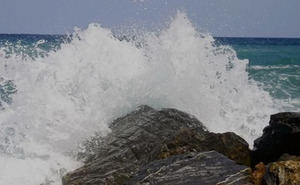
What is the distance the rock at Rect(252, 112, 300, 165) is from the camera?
15.0 feet

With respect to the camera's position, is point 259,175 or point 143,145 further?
point 143,145

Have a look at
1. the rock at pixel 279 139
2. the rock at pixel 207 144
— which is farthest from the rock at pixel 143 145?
the rock at pixel 279 139

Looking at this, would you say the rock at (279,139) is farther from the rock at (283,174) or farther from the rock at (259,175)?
the rock at (283,174)

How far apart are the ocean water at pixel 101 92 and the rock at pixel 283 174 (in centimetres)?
260

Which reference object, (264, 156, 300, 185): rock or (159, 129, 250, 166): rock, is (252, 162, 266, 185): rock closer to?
(264, 156, 300, 185): rock

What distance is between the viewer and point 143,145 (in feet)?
16.9

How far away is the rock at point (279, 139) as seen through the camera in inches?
180

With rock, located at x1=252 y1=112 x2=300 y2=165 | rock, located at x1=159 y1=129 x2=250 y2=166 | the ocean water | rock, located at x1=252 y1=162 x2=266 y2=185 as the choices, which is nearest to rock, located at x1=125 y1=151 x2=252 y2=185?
rock, located at x1=252 y1=162 x2=266 y2=185

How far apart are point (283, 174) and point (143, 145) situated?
6.98 feet

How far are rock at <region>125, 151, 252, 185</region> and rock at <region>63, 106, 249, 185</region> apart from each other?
2.49 ft

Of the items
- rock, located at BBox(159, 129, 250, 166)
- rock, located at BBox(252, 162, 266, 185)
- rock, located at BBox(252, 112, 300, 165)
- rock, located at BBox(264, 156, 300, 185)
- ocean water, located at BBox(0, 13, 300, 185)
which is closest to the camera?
rock, located at BBox(264, 156, 300, 185)

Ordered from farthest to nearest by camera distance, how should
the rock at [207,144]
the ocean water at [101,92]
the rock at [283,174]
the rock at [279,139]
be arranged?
the ocean water at [101,92] < the rock at [279,139] < the rock at [207,144] < the rock at [283,174]

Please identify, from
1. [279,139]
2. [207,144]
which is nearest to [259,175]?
[207,144]

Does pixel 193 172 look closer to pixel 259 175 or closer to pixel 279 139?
pixel 259 175
